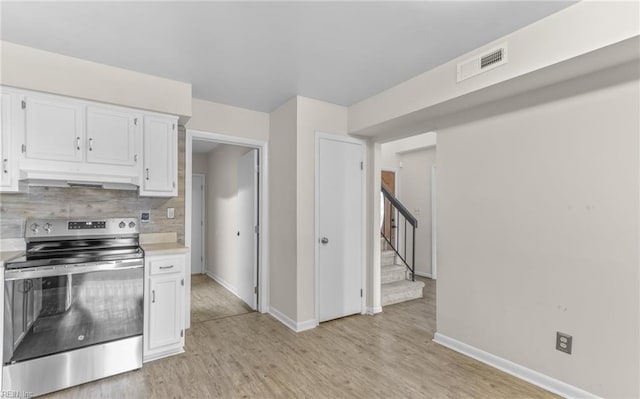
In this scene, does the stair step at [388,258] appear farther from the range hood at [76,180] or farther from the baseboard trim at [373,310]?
the range hood at [76,180]

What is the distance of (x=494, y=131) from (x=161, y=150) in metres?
3.02

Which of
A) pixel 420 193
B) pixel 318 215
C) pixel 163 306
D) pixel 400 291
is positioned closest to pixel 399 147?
pixel 420 193

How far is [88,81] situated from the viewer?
2588 millimetres

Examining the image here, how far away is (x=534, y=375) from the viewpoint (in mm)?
2322

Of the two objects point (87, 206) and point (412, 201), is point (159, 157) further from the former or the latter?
point (412, 201)

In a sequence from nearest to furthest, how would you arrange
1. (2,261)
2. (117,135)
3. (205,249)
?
(2,261) < (117,135) < (205,249)

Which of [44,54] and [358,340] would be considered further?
[358,340]

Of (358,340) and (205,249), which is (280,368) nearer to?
(358,340)

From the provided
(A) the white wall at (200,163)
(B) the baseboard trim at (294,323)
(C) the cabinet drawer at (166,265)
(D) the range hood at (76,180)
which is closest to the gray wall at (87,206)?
(D) the range hood at (76,180)

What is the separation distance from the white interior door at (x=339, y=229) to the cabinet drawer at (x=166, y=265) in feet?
4.74

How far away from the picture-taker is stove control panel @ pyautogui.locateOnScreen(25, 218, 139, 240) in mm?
2564

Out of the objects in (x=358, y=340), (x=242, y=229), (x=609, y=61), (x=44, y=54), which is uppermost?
(x=44, y=54)

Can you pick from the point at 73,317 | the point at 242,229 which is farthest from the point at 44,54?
the point at 242,229

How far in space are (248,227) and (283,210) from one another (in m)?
0.83
